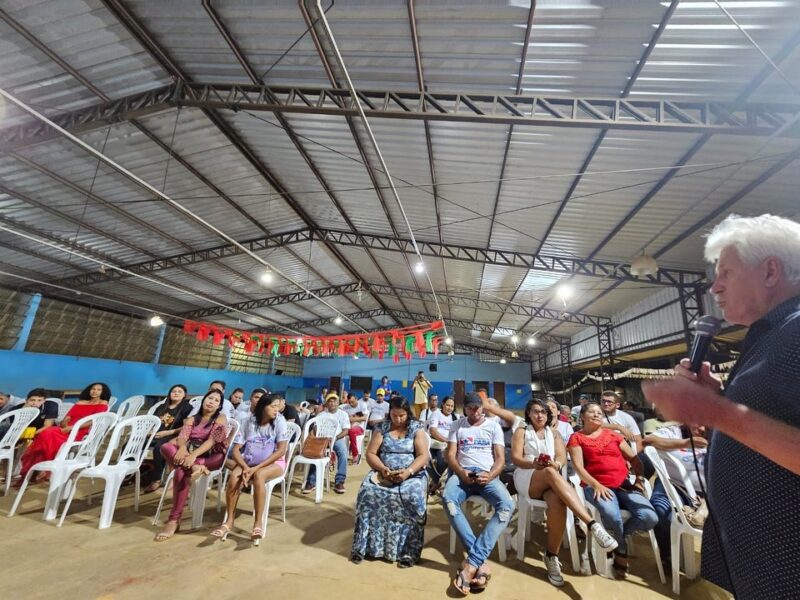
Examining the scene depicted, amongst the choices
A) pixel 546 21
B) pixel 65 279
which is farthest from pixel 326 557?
pixel 65 279

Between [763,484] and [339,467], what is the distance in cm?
412

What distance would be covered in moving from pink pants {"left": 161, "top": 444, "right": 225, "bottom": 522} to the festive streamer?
181 inches

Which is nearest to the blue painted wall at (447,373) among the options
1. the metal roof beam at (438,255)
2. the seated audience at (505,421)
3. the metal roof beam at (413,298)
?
the metal roof beam at (413,298)

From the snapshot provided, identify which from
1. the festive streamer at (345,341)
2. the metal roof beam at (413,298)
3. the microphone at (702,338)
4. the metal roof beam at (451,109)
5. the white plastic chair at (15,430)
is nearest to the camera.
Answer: the microphone at (702,338)

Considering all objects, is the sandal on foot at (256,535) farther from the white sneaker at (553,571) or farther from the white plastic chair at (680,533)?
the white plastic chair at (680,533)

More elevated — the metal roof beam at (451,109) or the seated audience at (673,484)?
the metal roof beam at (451,109)

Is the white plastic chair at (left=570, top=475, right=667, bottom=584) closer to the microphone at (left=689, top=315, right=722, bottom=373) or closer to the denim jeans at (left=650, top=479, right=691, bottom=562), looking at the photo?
the denim jeans at (left=650, top=479, right=691, bottom=562)

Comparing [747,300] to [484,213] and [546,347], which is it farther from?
[546,347]

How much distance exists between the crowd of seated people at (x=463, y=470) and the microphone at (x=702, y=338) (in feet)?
5.87

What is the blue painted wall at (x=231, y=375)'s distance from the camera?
9.02 metres

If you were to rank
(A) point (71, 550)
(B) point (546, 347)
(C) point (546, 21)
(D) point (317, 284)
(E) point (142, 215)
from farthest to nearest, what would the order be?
(B) point (546, 347) → (D) point (317, 284) → (E) point (142, 215) → (C) point (546, 21) → (A) point (71, 550)

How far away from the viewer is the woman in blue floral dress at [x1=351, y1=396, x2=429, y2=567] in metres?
2.39

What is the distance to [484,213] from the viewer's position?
5.96m

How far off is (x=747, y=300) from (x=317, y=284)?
38.0 feet
